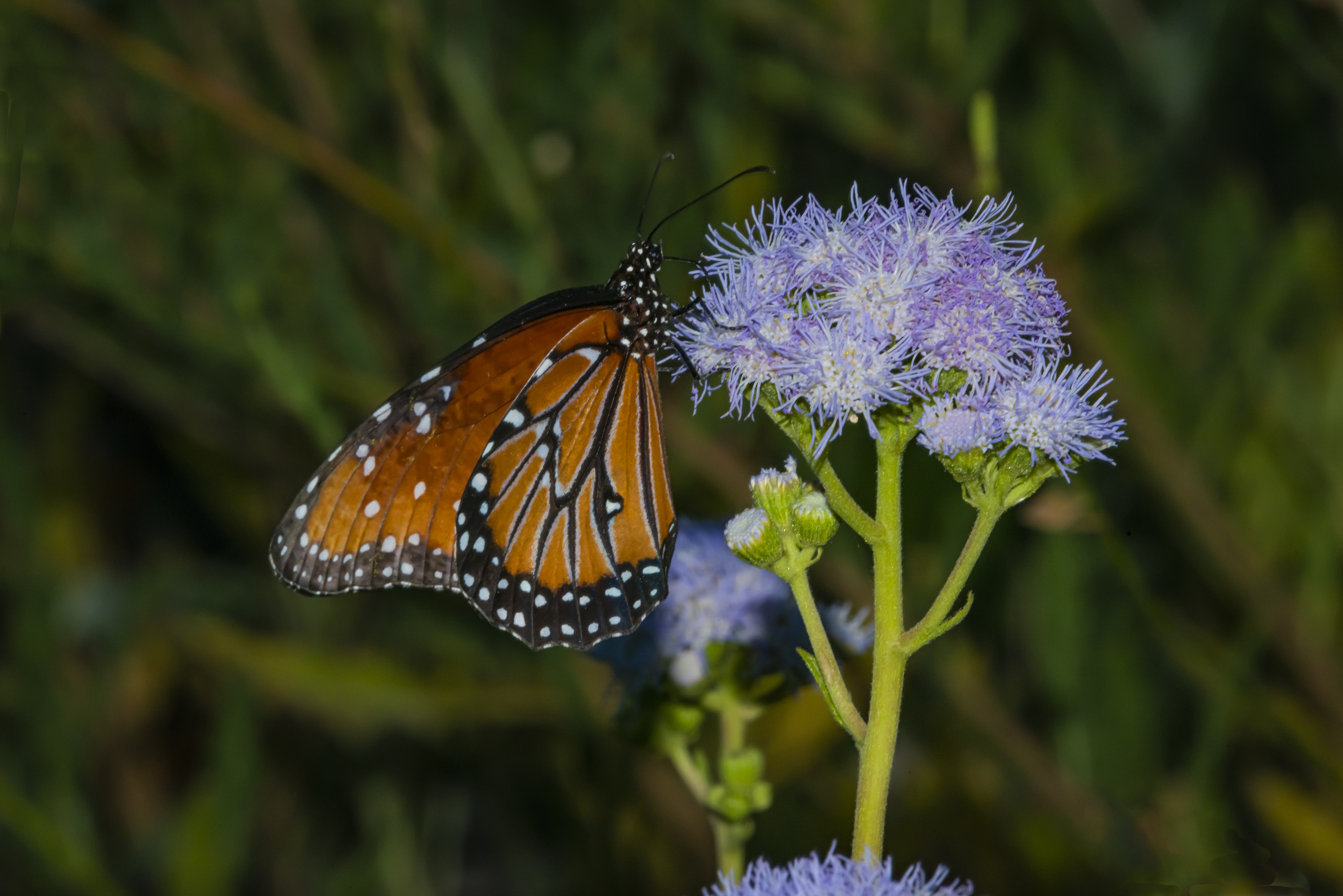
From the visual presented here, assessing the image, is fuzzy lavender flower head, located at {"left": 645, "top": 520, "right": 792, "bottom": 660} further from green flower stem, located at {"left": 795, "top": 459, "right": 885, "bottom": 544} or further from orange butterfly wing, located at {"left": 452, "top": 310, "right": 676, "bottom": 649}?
green flower stem, located at {"left": 795, "top": 459, "right": 885, "bottom": 544}

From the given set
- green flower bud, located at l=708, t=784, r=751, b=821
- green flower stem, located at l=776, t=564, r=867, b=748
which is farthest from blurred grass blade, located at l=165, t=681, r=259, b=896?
green flower stem, located at l=776, t=564, r=867, b=748

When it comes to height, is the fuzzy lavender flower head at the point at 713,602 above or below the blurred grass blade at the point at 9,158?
below

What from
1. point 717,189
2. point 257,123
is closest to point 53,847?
point 257,123

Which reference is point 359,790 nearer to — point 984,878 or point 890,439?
point 984,878

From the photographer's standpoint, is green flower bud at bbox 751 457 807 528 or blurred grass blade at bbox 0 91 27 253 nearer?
green flower bud at bbox 751 457 807 528

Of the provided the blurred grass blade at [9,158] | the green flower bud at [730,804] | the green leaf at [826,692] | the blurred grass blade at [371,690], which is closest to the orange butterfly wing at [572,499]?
the green flower bud at [730,804]

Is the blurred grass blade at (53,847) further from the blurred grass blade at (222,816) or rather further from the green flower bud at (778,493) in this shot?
the green flower bud at (778,493)
